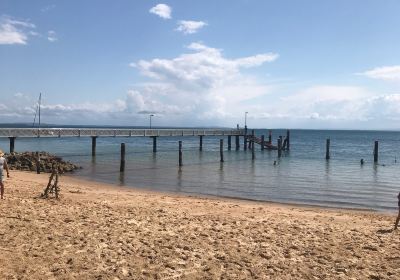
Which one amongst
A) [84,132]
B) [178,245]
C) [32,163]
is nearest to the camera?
[178,245]

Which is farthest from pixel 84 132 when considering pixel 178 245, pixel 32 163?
pixel 178 245

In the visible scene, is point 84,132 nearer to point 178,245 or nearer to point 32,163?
point 32,163

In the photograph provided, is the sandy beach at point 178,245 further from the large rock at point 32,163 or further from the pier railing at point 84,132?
the pier railing at point 84,132

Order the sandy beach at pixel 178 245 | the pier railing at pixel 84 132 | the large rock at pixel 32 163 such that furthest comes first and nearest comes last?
the pier railing at pixel 84 132, the large rock at pixel 32 163, the sandy beach at pixel 178 245

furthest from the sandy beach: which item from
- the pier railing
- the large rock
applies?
the pier railing

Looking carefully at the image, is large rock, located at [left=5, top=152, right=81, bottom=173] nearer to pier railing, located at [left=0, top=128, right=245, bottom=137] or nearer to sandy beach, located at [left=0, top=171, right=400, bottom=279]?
pier railing, located at [left=0, top=128, right=245, bottom=137]

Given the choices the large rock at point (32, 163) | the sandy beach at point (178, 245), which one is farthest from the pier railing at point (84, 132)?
the sandy beach at point (178, 245)

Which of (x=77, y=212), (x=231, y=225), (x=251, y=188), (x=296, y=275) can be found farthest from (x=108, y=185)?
(x=296, y=275)

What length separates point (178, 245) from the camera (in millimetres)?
9383

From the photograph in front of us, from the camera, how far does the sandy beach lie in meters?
7.80

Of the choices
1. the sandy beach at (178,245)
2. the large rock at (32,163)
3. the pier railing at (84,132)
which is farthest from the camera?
the pier railing at (84,132)

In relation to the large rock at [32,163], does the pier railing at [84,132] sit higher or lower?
higher

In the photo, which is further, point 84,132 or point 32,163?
point 84,132

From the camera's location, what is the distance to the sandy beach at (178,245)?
7797 mm
